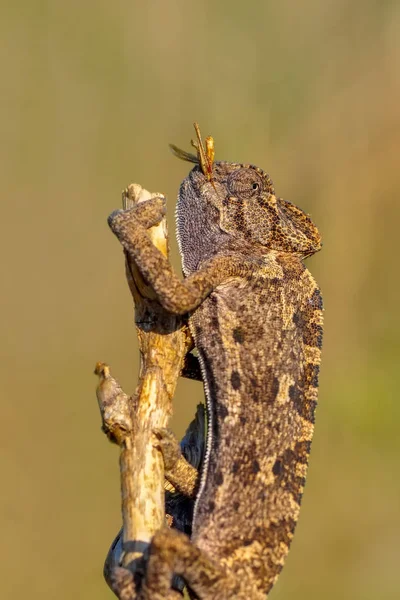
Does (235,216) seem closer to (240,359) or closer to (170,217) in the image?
(240,359)

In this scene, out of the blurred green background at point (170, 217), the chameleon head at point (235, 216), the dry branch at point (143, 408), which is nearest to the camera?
the dry branch at point (143, 408)

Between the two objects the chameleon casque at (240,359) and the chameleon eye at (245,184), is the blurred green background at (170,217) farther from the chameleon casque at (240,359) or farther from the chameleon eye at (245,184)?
the chameleon eye at (245,184)

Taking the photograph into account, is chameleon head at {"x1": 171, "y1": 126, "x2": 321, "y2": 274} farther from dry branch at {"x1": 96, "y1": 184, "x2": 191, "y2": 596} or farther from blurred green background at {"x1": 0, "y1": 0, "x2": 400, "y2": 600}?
blurred green background at {"x1": 0, "y1": 0, "x2": 400, "y2": 600}

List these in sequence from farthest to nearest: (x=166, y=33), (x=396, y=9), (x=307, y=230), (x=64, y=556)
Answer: (x=166, y=33) < (x=396, y=9) < (x=64, y=556) < (x=307, y=230)

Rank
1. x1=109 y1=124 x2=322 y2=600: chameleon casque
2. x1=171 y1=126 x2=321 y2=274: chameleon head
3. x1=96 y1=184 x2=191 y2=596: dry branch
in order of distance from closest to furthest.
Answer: x1=96 y1=184 x2=191 y2=596: dry branch < x1=109 y1=124 x2=322 y2=600: chameleon casque < x1=171 y1=126 x2=321 y2=274: chameleon head

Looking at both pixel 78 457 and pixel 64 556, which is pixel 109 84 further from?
pixel 64 556

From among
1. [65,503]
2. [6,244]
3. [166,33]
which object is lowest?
[65,503]

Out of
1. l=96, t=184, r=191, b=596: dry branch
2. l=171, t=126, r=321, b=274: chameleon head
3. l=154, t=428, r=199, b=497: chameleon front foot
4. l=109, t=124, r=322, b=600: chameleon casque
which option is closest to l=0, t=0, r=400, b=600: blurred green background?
l=154, t=428, r=199, b=497: chameleon front foot

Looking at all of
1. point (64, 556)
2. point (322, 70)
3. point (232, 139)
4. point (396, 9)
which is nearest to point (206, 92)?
point (232, 139)

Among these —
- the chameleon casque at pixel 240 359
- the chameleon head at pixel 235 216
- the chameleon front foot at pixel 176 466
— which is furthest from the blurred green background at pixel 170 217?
the chameleon head at pixel 235 216
